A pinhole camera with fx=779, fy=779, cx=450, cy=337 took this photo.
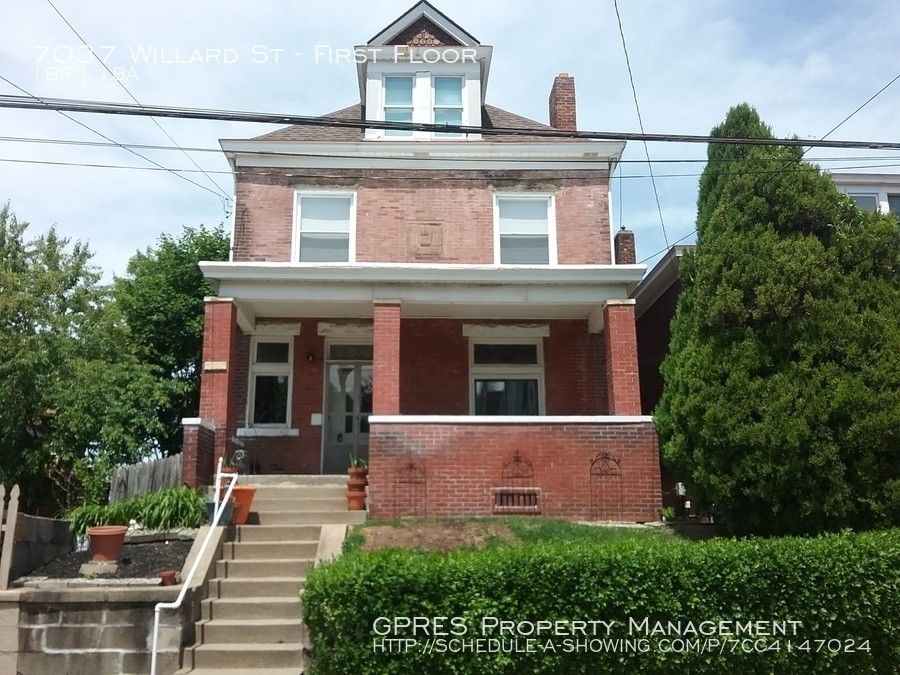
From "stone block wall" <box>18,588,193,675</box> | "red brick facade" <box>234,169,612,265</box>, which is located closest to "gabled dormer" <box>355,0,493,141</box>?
"red brick facade" <box>234,169,612,265</box>

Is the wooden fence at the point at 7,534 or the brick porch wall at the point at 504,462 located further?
the brick porch wall at the point at 504,462

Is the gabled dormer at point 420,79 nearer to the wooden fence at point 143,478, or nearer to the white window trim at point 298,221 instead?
the white window trim at point 298,221

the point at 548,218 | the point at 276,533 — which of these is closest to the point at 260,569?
the point at 276,533

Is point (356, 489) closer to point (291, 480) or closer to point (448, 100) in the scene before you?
point (291, 480)

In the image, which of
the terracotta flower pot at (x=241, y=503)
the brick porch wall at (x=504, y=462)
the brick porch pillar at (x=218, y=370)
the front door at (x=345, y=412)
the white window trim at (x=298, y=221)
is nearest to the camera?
the terracotta flower pot at (x=241, y=503)

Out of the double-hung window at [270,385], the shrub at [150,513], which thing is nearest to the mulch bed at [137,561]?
the shrub at [150,513]

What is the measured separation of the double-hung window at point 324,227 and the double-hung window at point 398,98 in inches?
84.7

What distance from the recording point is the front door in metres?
14.7

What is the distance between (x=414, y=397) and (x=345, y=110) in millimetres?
6671

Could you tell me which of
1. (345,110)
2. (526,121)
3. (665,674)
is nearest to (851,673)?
(665,674)

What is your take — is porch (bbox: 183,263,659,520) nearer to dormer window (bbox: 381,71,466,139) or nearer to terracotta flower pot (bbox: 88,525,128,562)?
terracotta flower pot (bbox: 88,525,128,562)

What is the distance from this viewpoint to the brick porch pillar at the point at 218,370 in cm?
1257

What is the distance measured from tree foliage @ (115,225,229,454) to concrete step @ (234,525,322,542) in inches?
374

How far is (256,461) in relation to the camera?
14328mm
